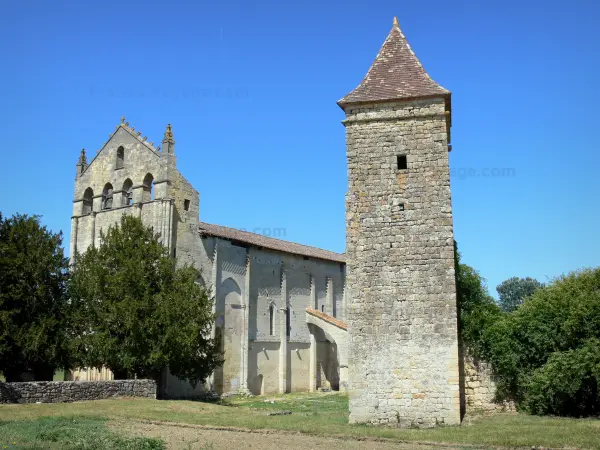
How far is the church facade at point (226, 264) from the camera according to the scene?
31141 mm

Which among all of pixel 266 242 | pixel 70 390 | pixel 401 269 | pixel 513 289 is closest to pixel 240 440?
pixel 401 269

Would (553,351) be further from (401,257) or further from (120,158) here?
(120,158)

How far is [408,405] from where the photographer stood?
15914mm

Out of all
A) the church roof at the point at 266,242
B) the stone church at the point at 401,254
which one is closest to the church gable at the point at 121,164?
the church roof at the point at 266,242

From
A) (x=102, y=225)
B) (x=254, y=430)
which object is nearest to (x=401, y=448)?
(x=254, y=430)

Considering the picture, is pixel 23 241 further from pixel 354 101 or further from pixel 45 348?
pixel 354 101

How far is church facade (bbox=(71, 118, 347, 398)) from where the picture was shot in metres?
31.1

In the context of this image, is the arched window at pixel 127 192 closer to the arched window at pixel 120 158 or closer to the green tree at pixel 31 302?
the arched window at pixel 120 158

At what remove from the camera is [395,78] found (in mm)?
18078

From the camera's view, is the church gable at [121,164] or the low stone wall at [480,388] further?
the church gable at [121,164]

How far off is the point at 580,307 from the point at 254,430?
9.86m

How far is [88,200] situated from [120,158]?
3.23m

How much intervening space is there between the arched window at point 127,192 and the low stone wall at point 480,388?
2112 cm

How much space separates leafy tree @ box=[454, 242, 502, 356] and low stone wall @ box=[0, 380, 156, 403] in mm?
12719
